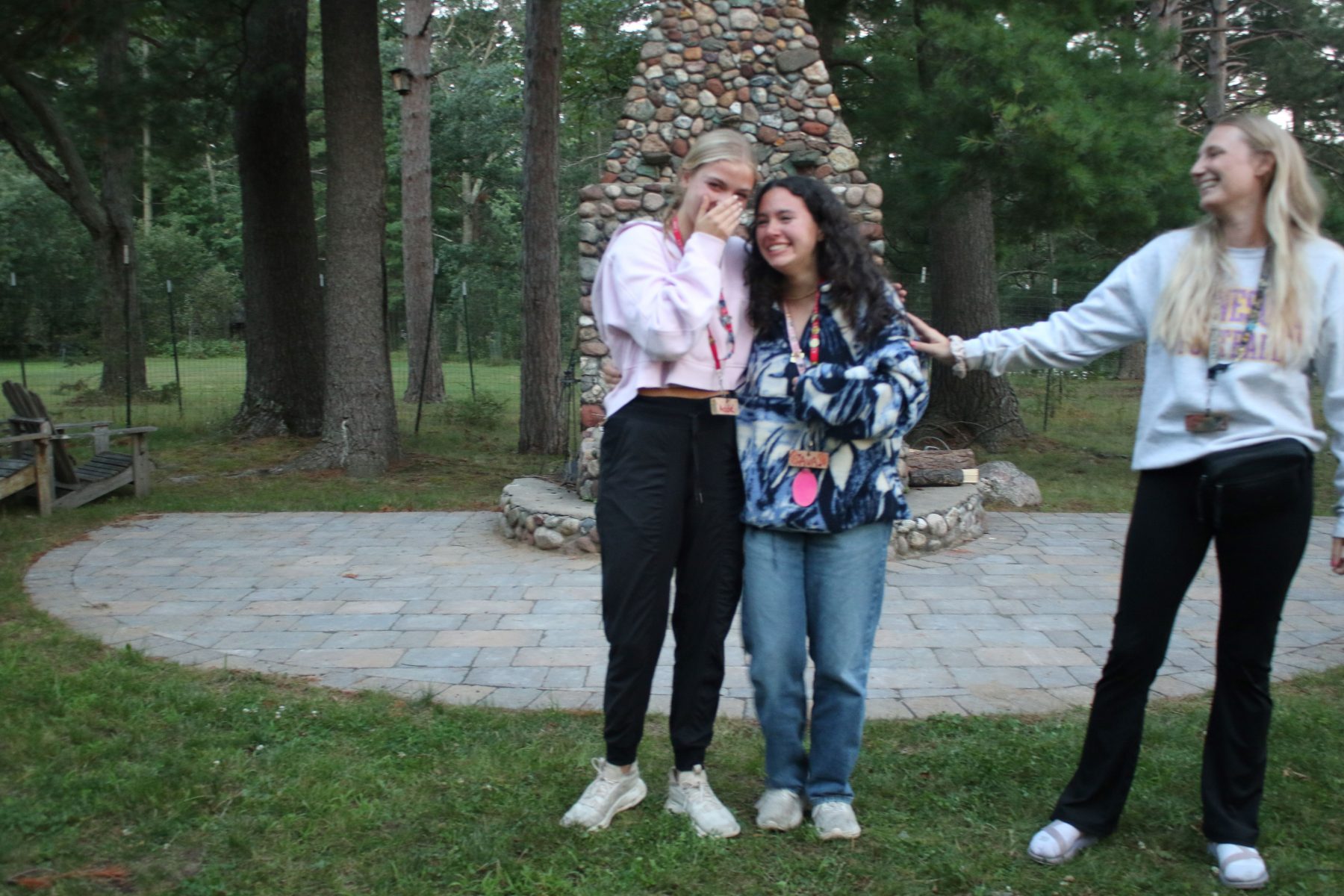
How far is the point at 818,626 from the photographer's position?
111 inches

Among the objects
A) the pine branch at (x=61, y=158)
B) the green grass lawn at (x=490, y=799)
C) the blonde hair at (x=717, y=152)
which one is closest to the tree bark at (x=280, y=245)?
the pine branch at (x=61, y=158)

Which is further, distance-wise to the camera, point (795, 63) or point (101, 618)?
point (795, 63)

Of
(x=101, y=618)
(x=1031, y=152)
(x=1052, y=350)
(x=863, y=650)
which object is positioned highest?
(x=1031, y=152)

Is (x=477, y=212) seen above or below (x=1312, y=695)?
above

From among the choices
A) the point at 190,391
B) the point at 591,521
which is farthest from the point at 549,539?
the point at 190,391

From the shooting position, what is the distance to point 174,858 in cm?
278

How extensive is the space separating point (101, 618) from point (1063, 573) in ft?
15.6

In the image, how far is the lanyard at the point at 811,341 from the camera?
274 centimetres

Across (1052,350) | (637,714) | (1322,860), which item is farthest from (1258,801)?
(637,714)

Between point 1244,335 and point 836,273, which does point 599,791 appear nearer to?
point 836,273

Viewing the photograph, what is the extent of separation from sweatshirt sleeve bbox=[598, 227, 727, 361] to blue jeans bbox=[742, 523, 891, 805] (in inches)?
20.4

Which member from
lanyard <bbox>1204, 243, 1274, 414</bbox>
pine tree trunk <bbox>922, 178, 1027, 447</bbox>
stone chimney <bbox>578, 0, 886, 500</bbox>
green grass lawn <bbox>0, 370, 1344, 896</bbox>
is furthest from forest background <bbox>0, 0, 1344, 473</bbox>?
lanyard <bbox>1204, 243, 1274, 414</bbox>

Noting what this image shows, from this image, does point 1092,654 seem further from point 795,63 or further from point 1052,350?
point 795,63

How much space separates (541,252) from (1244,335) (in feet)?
30.9
